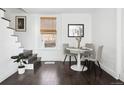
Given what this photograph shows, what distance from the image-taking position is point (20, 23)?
5316 mm

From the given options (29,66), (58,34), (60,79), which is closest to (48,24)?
(58,34)

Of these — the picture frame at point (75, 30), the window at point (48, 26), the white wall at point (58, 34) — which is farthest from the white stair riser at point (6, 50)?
Answer: the picture frame at point (75, 30)

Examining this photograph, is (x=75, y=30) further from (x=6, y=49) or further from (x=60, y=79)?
(x=6, y=49)

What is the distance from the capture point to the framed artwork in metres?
5.29

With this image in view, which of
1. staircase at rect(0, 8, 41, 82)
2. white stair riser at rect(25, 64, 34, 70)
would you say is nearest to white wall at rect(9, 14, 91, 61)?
white stair riser at rect(25, 64, 34, 70)

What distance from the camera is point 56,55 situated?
549 cm

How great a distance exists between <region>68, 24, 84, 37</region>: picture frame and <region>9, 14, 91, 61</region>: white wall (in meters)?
0.15

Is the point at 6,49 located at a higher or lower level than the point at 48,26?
lower

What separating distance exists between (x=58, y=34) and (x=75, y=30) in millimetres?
876

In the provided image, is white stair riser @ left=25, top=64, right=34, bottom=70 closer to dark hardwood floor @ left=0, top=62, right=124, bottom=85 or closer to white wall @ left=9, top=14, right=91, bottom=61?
dark hardwood floor @ left=0, top=62, right=124, bottom=85

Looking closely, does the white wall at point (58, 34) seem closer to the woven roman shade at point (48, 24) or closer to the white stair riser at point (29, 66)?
the woven roman shade at point (48, 24)

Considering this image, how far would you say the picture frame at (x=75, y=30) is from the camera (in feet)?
17.3

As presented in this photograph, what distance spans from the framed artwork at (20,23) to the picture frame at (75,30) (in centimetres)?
228

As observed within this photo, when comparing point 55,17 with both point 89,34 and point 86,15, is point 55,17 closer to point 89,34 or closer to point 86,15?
point 86,15
